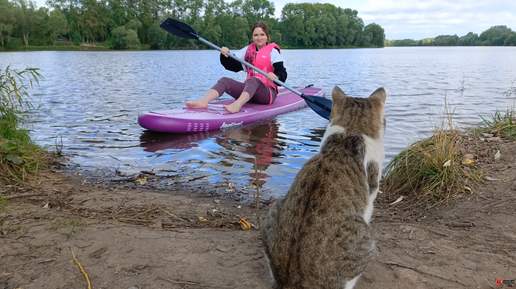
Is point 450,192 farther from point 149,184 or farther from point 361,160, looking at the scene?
point 149,184

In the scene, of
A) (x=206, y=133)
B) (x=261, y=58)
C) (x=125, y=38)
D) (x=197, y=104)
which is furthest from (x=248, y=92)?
(x=125, y=38)

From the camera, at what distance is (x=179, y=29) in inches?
404

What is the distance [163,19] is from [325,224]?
8610 cm

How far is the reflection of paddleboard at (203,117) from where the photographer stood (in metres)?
8.28

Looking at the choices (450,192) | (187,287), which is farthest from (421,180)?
(187,287)

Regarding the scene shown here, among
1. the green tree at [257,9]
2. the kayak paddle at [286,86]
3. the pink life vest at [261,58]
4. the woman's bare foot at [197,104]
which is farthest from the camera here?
the green tree at [257,9]

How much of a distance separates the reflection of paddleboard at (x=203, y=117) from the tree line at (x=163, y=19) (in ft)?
180

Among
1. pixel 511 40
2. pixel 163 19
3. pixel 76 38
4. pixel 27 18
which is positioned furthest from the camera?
pixel 163 19

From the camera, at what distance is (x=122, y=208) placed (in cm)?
427

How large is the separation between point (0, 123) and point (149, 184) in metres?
2.16

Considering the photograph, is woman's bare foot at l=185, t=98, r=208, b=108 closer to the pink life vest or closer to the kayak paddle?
the kayak paddle

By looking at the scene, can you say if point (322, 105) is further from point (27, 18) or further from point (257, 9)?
point (257, 9)

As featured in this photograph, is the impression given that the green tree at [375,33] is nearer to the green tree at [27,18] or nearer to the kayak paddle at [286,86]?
the green tree at [27,18]

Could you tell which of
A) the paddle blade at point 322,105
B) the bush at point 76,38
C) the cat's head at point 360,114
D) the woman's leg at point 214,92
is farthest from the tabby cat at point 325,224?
the bush at point 76,38
